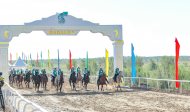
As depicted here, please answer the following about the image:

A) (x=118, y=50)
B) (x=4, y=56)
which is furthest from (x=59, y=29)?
(x=118, y=50)

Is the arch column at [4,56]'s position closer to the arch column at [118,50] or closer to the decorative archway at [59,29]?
the decorative archway at [59,29]

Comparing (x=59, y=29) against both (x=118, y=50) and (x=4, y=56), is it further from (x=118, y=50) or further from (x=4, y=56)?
(x=118, y=50)

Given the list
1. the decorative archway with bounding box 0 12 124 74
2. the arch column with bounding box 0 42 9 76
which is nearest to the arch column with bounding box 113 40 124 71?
the decorative archway with bounding box 0 12 124 74

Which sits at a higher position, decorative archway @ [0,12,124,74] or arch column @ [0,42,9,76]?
decorative archway @ [0,12,124,74]

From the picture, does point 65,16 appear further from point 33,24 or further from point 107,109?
point 107,109

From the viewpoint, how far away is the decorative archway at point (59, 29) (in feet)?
107

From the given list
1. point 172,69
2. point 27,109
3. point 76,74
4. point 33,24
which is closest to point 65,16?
point 33,24

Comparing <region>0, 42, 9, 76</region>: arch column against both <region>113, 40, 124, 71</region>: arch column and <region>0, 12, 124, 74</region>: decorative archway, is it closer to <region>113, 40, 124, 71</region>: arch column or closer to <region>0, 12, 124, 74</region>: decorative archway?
<region>0, 12, 124, 74</region>: decorative archway

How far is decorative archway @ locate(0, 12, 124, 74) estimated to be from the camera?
3250 cm

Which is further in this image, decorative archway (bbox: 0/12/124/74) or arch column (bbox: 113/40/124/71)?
arch column (bbox: 113/40/124/71)

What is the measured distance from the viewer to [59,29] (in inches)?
1309

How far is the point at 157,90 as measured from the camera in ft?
93.2

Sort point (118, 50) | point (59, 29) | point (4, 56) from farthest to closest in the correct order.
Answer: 1. point (118, 50)
2. point (59, 29)
3. point (4, 56)

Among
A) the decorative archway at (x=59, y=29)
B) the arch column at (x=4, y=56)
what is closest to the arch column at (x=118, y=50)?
the decorative archway at (x=59, y=29)
